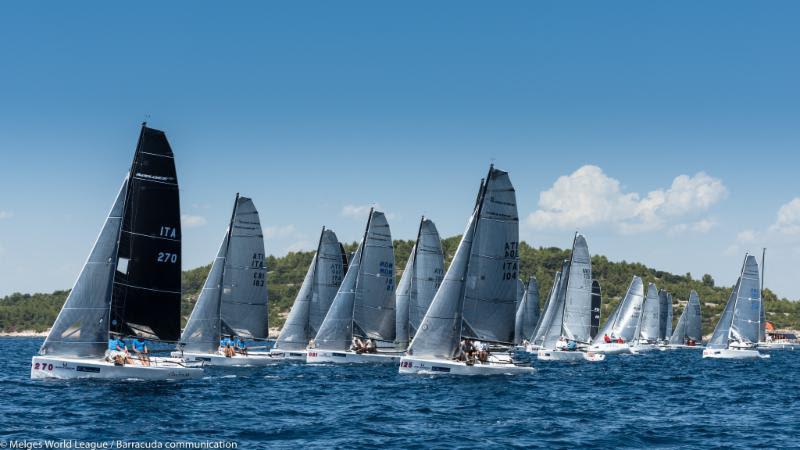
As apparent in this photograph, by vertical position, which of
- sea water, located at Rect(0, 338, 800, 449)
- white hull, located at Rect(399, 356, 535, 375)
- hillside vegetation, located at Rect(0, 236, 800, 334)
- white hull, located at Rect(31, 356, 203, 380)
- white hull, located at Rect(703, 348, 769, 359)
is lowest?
sea water, located at Rect(0, 338, 800, 449)

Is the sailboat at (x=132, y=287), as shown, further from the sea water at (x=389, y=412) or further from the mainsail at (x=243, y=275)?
the mainsail at (x=243, y=275)

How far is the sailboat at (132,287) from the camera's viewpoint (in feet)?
129

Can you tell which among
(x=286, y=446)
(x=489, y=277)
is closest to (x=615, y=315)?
(x=489, y=277)

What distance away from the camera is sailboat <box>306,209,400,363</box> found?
61.9m

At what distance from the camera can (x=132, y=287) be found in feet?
136

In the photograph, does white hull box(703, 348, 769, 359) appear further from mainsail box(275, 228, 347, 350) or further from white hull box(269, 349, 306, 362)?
white hull box(269, 349, 306, 362)

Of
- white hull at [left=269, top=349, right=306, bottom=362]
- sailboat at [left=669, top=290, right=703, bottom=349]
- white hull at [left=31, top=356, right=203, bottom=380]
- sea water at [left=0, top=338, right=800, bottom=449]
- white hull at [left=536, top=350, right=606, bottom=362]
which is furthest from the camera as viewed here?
sailboat at [left=669, top=290, right=703, bottom=349]

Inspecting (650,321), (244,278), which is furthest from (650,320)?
(244,278)

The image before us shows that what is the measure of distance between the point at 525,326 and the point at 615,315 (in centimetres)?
1366

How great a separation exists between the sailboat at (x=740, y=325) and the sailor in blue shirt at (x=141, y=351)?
192ft

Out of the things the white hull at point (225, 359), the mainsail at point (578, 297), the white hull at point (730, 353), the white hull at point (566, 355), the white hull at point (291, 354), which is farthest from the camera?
the white hull at point (730, 353)

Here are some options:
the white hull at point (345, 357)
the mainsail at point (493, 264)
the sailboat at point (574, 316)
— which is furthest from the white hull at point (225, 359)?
the sailboat at point (574, 316)

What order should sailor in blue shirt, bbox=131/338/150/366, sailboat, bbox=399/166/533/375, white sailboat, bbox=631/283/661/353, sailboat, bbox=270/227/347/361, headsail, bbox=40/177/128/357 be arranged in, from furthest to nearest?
1. white sailboat, bbox=631/283/661/353
2. sailboat, bbox=270/227/347/361
3. sailboat, bbox=399/166/533/375
4. sailor in blue shirt, bbox=131/338/150/366
5. headsail, bbox=40/177/128/357

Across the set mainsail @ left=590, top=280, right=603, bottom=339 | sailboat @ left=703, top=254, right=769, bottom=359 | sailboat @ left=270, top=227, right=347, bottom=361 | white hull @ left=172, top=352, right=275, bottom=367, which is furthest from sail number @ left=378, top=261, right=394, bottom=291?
sailboat @ left=703, top=254, right=769, bottom=359
